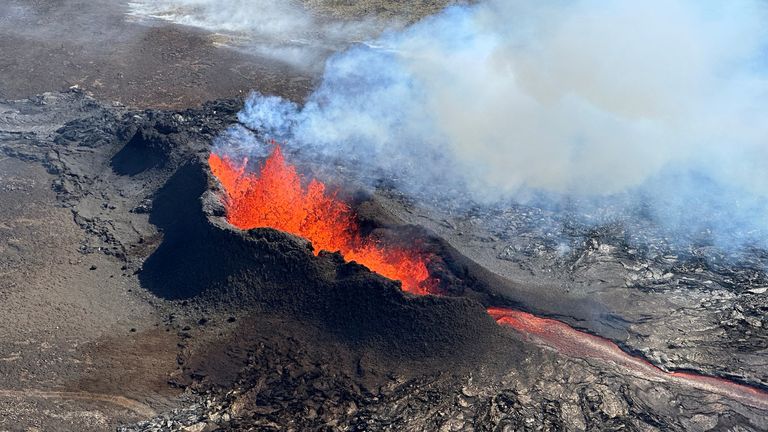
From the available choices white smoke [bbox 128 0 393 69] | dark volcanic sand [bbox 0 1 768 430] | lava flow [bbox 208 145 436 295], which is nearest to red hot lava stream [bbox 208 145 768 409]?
lava flow [bbox 208 145 436 295]

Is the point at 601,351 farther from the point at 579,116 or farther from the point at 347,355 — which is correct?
the point at 579,116

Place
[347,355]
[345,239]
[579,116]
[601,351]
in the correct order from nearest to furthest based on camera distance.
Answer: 1. [347,355]
2. [601,351]
3. [345,239]
4. [579,116]

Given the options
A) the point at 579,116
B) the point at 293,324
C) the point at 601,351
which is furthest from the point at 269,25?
the point at 601,351

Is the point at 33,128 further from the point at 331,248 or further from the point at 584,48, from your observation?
the point at 584,48

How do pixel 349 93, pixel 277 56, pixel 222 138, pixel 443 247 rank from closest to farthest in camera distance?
pixel 443 247, pixel 222 138, pixel 349 93, pixel 277 56

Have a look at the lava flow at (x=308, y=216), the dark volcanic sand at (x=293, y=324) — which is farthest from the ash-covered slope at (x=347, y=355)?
the lava flow at (x=308, y=216)

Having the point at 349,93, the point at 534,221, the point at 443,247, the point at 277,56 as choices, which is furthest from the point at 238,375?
the point at 277,56
